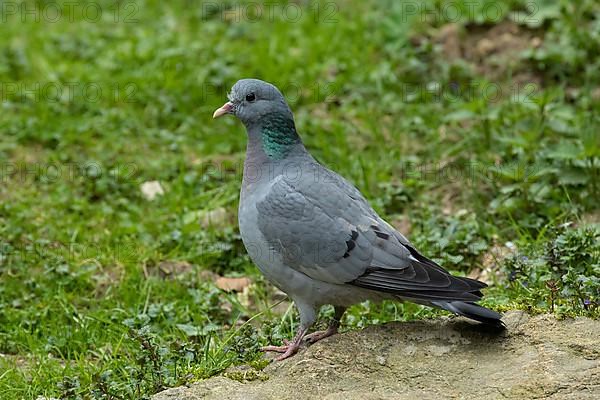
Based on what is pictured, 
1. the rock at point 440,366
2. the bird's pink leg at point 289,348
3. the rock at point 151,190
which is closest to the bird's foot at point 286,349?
the bird's pink leg at point 289,348

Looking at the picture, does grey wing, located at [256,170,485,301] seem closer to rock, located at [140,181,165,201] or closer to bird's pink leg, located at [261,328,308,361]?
bird's pink leg, located at [261,328,308,361]

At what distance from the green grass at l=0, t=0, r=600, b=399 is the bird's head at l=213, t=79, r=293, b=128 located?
0.97 meters

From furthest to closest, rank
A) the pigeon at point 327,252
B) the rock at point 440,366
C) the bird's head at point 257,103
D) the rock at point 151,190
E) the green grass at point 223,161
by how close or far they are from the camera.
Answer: the rock at point 151,190, the green grass at point 223,161, the bird's head at point 257,103, the pigeon at point 327,252, the rock at point 440,366

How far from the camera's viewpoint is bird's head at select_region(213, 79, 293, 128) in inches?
175

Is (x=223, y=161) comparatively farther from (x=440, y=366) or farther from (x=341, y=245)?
(x=440, y=366)

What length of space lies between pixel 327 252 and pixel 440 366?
0.69 metres

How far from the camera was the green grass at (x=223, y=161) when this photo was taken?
4.62m

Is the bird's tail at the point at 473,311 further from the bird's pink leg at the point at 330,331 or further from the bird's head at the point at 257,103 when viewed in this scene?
the bird's head at the point at 257,103

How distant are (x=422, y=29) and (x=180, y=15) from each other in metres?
2.29

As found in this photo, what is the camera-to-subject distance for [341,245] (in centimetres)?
405

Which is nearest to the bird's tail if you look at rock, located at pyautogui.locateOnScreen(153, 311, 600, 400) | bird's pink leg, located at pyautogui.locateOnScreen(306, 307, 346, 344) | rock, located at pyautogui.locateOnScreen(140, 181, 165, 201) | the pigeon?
the pigeon

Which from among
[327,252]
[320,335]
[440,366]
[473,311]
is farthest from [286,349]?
[473,311]

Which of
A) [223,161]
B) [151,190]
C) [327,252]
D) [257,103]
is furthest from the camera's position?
[223,161]

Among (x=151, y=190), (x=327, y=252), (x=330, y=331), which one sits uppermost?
(x=327, y=252)
